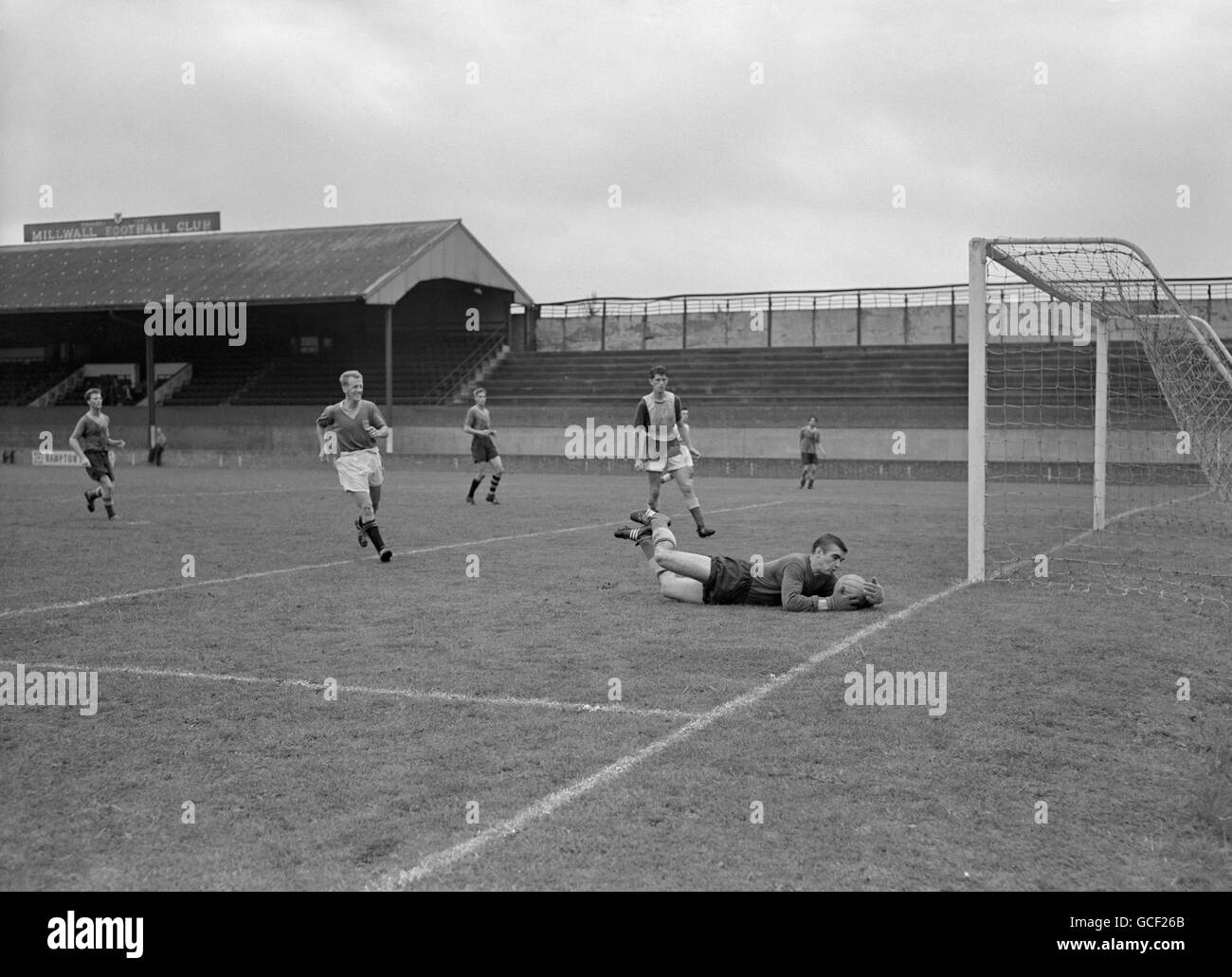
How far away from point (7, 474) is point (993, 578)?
30073 millimetres

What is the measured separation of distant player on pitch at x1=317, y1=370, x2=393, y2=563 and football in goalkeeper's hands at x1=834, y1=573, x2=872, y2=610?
207 inches

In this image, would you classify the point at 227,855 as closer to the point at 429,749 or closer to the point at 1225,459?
the point at 429,749

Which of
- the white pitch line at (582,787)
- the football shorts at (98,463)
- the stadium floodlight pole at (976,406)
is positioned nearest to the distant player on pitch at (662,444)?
the stadium floodlight pole at (976,406)

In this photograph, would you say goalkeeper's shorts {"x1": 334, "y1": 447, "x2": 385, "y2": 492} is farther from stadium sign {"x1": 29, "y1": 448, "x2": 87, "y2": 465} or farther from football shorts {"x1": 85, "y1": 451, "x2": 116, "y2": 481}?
stadium sign {"x1": 29, "y1": 448, "x2": 87, "y2": 465}

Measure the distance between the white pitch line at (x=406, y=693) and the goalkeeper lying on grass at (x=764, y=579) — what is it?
119 inches

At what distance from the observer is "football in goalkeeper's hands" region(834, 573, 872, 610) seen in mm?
8703

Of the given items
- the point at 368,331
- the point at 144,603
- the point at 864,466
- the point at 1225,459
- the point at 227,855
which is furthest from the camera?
the point at 368,331

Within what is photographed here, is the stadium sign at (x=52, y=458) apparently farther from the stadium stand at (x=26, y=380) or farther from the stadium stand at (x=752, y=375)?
the stadium stand at (x=752, y=375)

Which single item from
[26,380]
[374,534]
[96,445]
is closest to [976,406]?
[374,534]

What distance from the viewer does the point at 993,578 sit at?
1070 centimetres

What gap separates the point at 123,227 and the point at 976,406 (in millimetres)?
51800

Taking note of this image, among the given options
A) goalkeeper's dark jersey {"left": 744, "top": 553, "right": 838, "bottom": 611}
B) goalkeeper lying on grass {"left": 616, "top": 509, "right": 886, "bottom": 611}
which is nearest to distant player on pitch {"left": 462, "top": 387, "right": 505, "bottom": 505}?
goalkeeper lying on grass {"left": 616, "top": 509, "right": 886, "bottom": 611}
